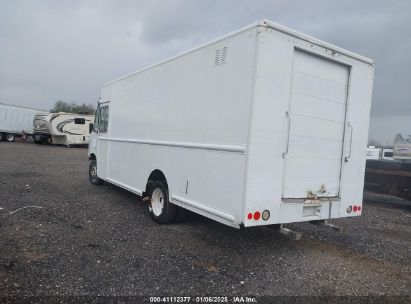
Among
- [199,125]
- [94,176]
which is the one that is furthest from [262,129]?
[94,176]

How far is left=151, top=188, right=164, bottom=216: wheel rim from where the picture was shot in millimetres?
6859

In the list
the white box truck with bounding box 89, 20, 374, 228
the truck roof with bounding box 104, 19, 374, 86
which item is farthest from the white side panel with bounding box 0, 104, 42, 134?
the truck roof with bounding box 104, 19, 374, 86

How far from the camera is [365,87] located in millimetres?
5863

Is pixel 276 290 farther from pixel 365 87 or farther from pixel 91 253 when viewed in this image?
pixel 365 87

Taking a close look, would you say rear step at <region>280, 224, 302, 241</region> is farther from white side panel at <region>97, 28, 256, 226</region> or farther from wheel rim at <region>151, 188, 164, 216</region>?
wheel rim at <region>151, 188, 164, 216</region>

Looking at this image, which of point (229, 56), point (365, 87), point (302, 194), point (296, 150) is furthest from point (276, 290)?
point (365, 87)

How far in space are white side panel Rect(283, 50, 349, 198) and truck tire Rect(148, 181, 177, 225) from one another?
2374 mm

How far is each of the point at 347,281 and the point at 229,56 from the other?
11.0ft

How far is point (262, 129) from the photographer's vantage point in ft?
15.3

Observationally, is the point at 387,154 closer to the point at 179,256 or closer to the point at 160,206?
the point at 160,206

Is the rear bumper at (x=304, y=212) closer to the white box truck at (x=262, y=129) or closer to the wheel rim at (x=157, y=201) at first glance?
the white box truck at (x=262, y=129)

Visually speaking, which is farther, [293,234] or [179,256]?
[179,256]

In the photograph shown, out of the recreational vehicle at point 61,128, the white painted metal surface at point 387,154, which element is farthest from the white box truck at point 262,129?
the recreational vehicle at point 61,128

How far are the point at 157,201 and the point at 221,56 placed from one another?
125 inches
